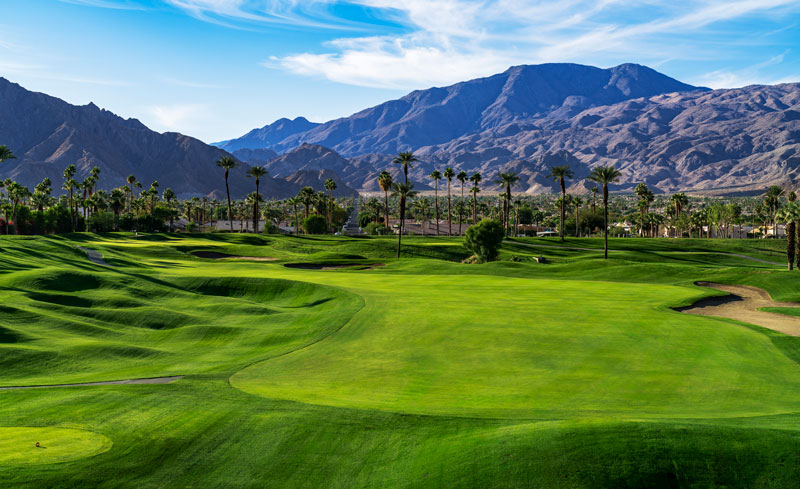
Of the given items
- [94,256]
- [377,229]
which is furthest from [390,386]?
[377,229]

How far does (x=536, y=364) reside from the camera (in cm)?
2659

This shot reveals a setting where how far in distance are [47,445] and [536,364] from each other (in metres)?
19.6

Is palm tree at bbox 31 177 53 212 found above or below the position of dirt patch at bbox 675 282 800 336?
above

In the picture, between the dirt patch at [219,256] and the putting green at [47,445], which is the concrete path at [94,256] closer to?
the dirt patch at [219,256]

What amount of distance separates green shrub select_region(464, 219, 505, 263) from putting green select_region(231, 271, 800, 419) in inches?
2011

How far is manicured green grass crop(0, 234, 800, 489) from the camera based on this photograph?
13.7m

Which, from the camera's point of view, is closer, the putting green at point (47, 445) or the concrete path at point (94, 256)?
the putting green at point (47, 445)

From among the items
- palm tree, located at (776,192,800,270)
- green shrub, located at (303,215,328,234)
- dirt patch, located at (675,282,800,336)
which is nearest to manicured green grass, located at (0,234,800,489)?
dirt patch, located at (675,282,800,336)

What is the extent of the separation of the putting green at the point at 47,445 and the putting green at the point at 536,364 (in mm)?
6594

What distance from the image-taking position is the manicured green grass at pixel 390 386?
13695 mm

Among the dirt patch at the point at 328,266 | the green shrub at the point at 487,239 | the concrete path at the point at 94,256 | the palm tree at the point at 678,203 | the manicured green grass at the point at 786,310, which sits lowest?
the dirt patch at the point at 328,266

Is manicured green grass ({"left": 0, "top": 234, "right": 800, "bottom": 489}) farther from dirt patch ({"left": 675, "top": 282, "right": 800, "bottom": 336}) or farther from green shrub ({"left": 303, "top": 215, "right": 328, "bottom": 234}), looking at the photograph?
green shrub ({"left": 303, "top": 215, "right": 328, "bottom": 234})

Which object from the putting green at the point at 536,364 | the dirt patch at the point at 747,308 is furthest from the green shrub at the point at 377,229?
the putting green at the point at 536,364

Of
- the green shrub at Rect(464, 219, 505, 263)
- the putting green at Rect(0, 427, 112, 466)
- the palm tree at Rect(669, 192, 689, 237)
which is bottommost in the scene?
the putting green at Rect(0, 427, 112, 466)
